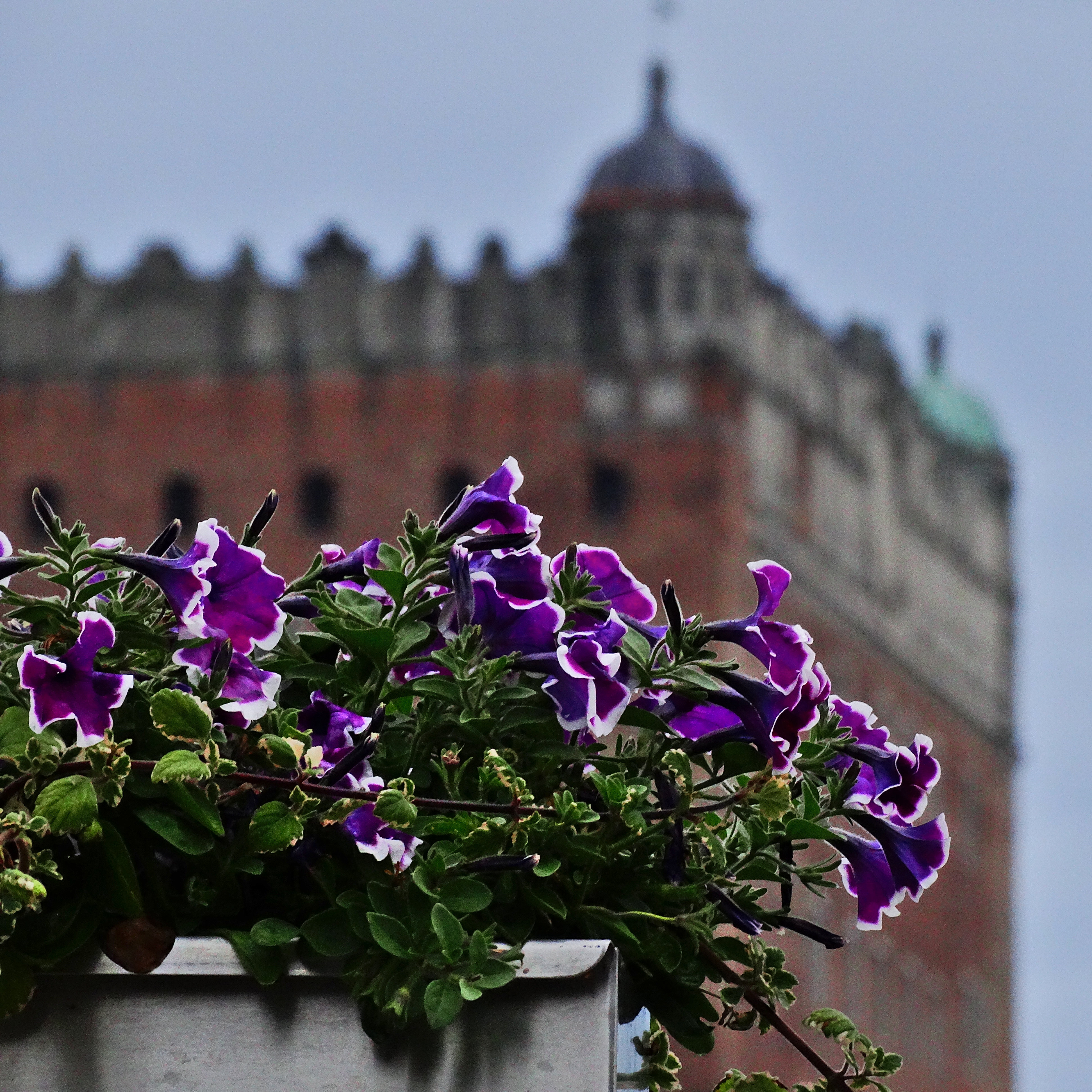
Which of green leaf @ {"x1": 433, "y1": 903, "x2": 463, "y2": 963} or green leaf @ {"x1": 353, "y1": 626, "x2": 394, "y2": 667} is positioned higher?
green leaf @ {"x1": 353, "y1": 626, "x2": 394, "y2": 667}

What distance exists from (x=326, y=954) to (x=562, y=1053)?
15cm

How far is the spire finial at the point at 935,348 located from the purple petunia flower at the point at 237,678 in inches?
1575

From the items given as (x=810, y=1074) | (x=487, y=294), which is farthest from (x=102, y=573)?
(x=487, y=294)

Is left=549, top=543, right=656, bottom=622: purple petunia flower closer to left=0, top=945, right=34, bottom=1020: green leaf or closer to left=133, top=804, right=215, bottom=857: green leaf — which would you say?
left=133, top=804, right=215, bottom=857: green leaf

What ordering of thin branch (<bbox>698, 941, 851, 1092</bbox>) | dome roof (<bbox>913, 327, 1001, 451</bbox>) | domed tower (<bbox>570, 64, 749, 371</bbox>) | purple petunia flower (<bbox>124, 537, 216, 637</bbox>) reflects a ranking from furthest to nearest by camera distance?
1. dome roof (<bbox>913, 327, 1001, 451</bbox>)
2. domed tower (<bbox>570, 64, 749, 371</bbox>)
3. thin branch (<bbox>698, 941, 851, 1092</bbox>)
4. purple petunia flower (<bbox>124, 537, 216, 637</bbox>)

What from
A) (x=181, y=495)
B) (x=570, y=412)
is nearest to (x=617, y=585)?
(x=570, y=412)

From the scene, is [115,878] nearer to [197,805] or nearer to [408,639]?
[197,805]

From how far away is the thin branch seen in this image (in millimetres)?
1860

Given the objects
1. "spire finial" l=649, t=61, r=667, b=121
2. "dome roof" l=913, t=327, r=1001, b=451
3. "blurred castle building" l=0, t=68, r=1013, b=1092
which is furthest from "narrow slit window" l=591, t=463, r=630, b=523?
"dome roof" l=913, t=327, r=1001, b=451

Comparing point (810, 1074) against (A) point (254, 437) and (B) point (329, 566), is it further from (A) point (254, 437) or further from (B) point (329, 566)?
(B) point (329, 566)

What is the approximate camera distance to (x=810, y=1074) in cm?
→ 2722

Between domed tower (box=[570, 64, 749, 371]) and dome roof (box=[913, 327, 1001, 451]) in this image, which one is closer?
domed tower (box=[570, 64, 749, 371])

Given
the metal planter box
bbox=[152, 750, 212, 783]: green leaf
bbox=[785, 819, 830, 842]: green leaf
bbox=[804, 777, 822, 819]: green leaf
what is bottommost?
the metal planter box

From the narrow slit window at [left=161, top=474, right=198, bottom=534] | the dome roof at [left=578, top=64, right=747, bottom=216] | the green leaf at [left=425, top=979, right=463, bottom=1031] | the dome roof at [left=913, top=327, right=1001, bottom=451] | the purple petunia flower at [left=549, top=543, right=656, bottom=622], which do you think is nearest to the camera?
the green leaf at [left=425, top=979, right=463, bottom=1031]
